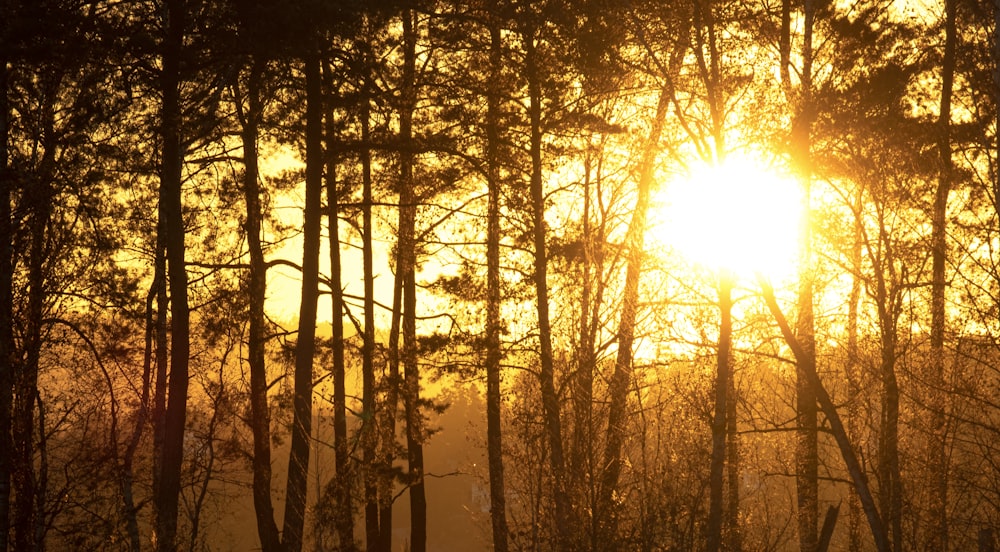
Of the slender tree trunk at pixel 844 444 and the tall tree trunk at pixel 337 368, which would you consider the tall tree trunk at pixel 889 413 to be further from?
the tall tree trunk at pixel 337 368

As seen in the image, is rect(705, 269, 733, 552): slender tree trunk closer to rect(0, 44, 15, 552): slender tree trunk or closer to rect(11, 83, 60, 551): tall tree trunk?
rect(11, 83, 60, 551): tall tree trunk

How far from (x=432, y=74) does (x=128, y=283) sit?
7927mm

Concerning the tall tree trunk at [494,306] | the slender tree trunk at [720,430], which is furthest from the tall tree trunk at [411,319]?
the slender tree trunk at [720,430]

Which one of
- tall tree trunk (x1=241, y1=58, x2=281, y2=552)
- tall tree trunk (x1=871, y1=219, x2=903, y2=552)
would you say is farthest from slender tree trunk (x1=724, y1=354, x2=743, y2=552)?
tall tree trunk (x1=241, y1=58, x2=281, y2=552)

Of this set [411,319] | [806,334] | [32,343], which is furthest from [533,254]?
[32,343]

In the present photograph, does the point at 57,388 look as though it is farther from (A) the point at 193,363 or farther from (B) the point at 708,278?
(B) the point at 708,278

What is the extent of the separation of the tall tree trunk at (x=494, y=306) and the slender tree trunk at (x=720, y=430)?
165 inches

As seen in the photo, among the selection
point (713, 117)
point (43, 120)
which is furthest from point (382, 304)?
point (43, 120)

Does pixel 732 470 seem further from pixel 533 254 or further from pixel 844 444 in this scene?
pixel 533 254

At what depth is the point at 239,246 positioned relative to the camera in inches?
710

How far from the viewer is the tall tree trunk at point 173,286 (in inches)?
445

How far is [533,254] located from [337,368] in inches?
164

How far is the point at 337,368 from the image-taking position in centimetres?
1705

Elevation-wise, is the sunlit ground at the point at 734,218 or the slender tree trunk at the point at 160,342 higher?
the sunlit ground at the point at 734,218
